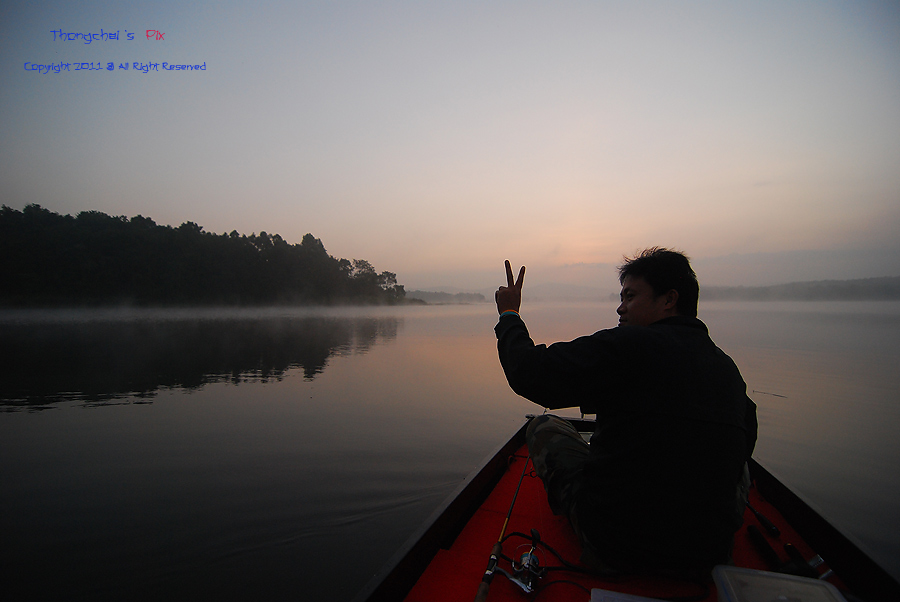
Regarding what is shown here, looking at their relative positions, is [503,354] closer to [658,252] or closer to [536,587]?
[658,252]

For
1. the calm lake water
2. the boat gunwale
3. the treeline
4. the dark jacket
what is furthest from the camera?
the treeline

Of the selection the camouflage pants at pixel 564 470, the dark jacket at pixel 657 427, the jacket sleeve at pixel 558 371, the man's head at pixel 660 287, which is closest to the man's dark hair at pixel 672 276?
the man's head at pixel 660 287

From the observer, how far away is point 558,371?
72.6 inches

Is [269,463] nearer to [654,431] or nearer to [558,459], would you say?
[558,459]

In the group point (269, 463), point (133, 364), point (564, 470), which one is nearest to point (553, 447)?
point (564, 470)

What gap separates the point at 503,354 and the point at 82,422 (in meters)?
8.86

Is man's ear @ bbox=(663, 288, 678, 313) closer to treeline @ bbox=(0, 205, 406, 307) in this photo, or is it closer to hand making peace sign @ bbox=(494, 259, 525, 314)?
hand making peace sign @ bbox=(494, 259, 525, 314)

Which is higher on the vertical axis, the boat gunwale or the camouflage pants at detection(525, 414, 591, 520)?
the camouflage pants at detection(525, 414, 591, 520)

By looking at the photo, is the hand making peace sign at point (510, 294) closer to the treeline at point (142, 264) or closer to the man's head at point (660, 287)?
the man's head at point (660, 287)

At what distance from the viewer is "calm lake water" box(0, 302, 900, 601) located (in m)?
3.54

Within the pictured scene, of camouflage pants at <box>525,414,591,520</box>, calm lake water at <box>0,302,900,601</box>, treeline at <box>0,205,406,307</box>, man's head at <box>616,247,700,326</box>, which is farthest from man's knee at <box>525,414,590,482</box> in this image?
treeline at <box>0,205,406,307</box>

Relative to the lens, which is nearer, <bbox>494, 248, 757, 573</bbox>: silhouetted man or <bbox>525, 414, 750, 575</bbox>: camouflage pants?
<bbox>494, 248, 757, 573</bbox>: silhouetted man

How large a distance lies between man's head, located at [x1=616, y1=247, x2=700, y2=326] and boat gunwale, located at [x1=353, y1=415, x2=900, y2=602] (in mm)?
1642

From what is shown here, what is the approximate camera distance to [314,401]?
918cm
